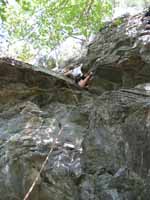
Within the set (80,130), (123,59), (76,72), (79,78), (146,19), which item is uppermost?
(146,19)

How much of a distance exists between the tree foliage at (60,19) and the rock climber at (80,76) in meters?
1.89

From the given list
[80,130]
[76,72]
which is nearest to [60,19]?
[76,72]

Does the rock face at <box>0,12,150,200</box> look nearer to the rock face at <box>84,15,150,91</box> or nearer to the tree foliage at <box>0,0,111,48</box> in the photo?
the rock face at <box>84,15,150,91</box>

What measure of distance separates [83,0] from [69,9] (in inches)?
21.9

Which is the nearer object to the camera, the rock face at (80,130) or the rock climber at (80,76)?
the rock face at (80,130)

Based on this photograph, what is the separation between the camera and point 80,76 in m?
7.71

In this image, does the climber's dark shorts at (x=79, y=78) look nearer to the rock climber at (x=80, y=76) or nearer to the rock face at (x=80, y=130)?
the rock climber at (x=80, y=76)

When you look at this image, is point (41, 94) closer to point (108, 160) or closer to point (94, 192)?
point (108, 160)

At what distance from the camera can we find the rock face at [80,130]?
4.73 m

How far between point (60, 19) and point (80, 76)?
2827 millimetres

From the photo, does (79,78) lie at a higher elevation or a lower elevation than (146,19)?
lower

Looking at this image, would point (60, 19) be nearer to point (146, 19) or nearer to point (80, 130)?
point (146, 19)

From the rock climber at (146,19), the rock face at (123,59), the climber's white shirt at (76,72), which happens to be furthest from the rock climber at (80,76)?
the rock climber at (146,19)

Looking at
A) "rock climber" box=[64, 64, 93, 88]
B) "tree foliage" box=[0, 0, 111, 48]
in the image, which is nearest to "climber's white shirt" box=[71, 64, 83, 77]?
"rock climber" box=[64, 64, 93, 88]
